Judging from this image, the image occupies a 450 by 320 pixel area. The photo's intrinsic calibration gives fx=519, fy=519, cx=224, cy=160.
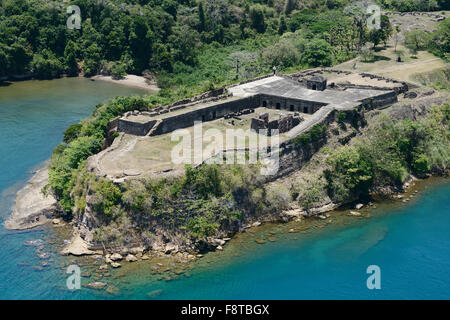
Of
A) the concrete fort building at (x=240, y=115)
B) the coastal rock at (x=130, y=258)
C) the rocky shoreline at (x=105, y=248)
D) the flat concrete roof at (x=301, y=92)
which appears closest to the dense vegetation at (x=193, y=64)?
the rocky shoreline at (x=105, y=248)

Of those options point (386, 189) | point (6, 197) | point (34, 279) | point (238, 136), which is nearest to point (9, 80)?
point (6, 197)

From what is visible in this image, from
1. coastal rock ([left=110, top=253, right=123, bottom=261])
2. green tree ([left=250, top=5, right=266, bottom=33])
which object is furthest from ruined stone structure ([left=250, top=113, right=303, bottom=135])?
green tree ([left=250, top=5, right=266, bottom=33])

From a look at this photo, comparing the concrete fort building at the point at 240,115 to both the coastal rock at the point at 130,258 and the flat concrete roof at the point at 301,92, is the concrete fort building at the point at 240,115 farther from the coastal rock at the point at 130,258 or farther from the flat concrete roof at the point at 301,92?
the coastal rock at the point at 130,258

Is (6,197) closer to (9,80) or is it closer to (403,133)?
(403,133)

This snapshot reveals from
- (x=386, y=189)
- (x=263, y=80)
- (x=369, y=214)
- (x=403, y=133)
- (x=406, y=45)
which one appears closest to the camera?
(x=369, y=214)

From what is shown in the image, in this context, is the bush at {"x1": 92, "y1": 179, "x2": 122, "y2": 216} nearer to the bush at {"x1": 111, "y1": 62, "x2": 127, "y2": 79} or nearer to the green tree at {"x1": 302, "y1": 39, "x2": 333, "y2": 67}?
the green tree at {"x1": 302, "y1": 39, "x2": 333, "y2": 67}
